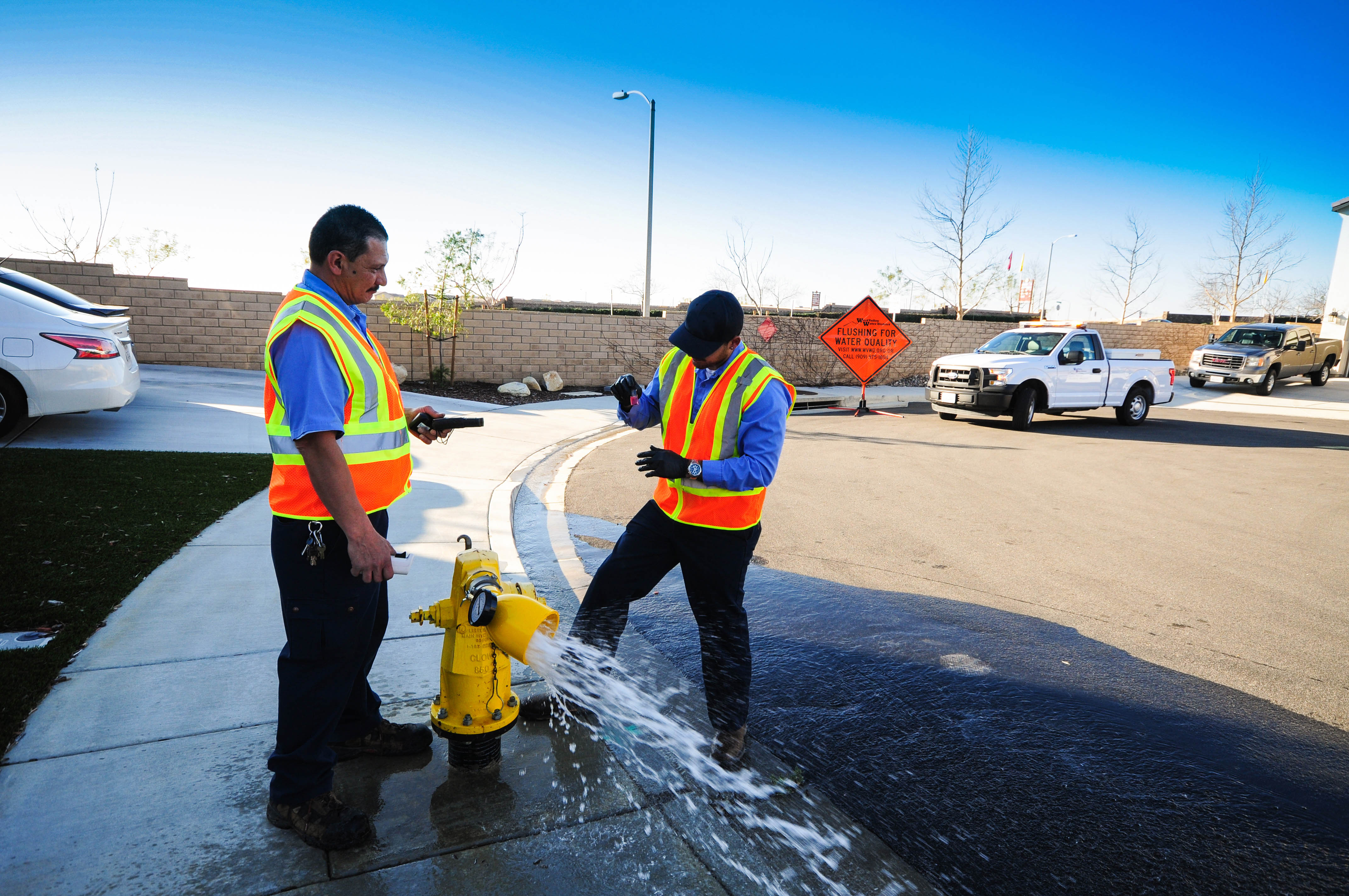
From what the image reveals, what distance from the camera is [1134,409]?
14883mm

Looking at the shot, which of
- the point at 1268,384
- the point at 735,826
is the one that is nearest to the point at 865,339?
the point at 735,826

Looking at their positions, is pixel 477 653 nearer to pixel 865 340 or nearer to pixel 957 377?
pixel 957 377

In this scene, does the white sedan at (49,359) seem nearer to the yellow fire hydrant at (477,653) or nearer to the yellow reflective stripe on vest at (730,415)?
the yellow fire hydrant at (477,653)

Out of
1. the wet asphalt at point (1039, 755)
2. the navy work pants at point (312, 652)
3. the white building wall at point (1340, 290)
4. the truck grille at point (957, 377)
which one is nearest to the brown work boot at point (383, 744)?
the navy work pants at point (312, 652)

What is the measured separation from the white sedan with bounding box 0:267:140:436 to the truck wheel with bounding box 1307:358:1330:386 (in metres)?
31.9

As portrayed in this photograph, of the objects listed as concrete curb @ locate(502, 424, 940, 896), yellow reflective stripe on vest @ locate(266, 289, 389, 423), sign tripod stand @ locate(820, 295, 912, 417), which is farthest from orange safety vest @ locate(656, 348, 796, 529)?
sign tripod stand @ locate(820, 295, 912, 417)

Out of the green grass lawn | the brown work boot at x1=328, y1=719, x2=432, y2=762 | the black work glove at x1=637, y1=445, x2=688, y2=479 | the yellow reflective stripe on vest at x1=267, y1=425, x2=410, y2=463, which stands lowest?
the brown work boot at x1=328, y1=719, x2=432, y2=762

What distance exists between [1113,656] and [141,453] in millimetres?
7944

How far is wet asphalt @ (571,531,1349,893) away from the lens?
240 centimetres

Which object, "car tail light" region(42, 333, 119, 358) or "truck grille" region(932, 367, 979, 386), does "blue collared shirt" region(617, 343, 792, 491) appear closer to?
"car tail light" region(42, 333, 119, 358)

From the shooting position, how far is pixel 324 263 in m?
2.27

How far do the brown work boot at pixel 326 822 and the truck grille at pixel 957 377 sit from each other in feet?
42.8

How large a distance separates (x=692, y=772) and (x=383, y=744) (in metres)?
1.10

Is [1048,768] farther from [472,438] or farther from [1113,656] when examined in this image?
[472,438]
